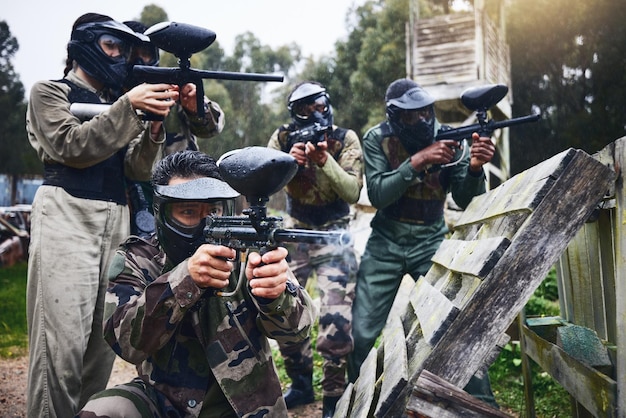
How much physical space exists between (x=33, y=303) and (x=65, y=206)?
566mm

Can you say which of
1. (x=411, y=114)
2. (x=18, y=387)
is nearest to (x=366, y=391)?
(x=411, y=114)

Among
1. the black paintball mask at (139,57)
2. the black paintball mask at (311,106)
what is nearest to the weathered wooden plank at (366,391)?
the black paintball mask at (311,106)

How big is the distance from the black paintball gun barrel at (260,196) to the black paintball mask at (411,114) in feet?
7.38

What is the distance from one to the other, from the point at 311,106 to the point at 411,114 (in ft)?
2.58

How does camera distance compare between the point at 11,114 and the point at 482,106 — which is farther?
the point at 11,114

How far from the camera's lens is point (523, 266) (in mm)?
1773

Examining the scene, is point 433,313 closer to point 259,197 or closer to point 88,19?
point 259,197

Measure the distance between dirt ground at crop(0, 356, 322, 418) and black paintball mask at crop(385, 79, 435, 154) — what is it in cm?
227

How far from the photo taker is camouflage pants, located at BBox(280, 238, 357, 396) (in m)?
3.76

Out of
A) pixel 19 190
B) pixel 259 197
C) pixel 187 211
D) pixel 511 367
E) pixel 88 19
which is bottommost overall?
pixel 19 190

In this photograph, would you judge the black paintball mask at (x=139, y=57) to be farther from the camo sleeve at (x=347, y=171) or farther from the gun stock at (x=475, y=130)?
the gun stock at (x=475, y=130)

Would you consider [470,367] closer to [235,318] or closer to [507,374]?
[235,318]

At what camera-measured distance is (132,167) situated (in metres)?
3.40

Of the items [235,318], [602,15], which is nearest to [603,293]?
[235,318]
